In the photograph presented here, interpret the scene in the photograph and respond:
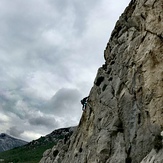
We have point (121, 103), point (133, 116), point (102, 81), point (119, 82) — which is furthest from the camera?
point (102, 81)

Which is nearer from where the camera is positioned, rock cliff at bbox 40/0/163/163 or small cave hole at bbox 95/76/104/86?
rock cliff at bbox 40/0/163/163

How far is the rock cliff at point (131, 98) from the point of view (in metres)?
38.2

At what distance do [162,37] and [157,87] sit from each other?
6.62 m

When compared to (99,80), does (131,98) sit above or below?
below

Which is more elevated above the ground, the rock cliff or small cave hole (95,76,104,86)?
small cave hole (95,76,104,86)

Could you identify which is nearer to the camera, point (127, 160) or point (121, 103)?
point (127, 160)

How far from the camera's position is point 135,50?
45312 millimetres

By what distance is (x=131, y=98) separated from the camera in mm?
43281

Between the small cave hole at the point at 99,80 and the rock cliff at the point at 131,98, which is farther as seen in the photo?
the small cave hole at the point at 99,80

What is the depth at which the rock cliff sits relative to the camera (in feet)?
125

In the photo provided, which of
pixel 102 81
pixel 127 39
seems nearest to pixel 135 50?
pixel 127 39

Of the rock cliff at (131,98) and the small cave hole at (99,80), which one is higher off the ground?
the small cave hole at (99,80)

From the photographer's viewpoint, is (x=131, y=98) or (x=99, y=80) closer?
(x=131, y=98)

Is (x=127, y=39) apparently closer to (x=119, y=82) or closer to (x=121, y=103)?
(x=119, y=82)
